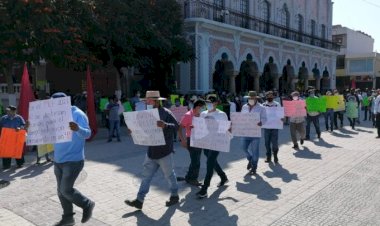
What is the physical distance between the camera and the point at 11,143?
29.7 feet

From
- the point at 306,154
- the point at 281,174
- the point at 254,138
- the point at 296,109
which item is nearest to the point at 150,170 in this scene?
the point at 254,138

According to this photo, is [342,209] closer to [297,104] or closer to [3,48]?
[297,104]

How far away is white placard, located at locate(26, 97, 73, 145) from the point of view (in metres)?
5.20

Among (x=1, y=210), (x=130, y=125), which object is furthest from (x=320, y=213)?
(x=1, y=210)

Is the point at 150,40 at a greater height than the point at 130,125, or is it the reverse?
the point at 150,40

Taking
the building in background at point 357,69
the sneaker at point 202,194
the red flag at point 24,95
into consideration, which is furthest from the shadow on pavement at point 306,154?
the building in background at point 357,69

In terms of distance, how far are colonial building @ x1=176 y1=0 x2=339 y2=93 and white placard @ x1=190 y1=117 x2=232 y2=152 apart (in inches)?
595

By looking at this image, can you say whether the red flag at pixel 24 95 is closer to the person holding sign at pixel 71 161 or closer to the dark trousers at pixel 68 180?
the person holding sign at pixel 71 161

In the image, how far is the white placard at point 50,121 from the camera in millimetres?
5199

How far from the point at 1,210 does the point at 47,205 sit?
26.8 inches

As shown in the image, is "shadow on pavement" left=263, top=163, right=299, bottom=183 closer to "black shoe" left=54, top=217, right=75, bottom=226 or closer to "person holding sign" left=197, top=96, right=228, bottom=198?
"person holding sign" left=197, top=96, right=228, bottom=198

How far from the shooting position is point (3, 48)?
13648 millimetres

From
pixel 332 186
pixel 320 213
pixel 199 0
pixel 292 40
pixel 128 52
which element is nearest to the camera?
pixel 320 213

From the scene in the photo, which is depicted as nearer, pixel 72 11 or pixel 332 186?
pixel 332 186
